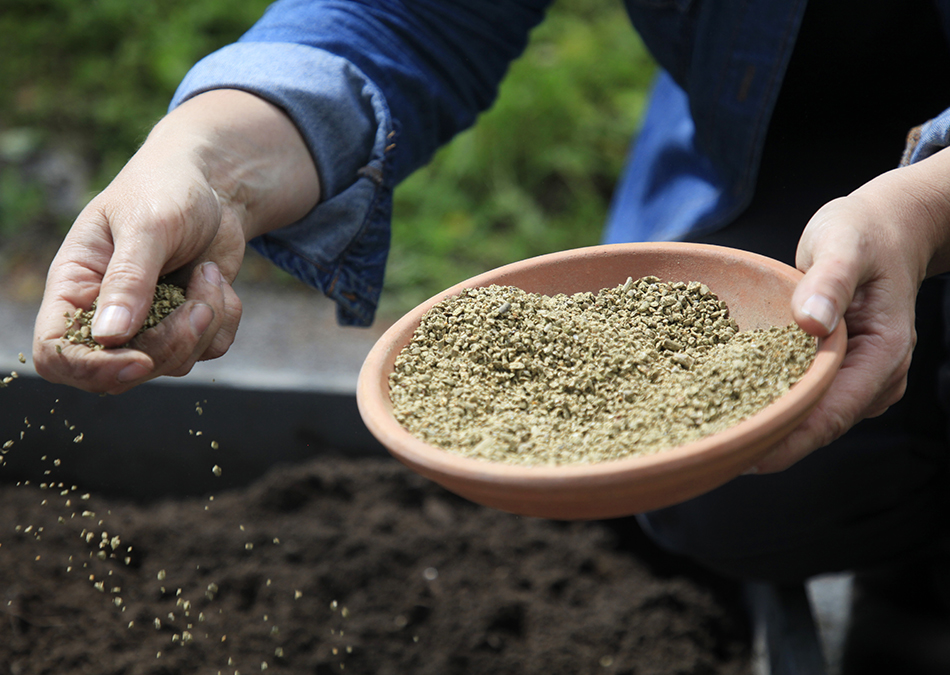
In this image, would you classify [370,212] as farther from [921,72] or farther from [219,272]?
[921,72]

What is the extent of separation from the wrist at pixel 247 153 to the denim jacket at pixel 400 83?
23 millimetres

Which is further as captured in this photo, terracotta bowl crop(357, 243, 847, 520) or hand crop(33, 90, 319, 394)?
hand crop(33, 90, 319, 394)

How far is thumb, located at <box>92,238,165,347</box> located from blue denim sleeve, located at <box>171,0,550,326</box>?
34cm

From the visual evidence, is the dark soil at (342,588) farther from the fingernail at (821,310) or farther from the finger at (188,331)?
the fingernail at (821,310)

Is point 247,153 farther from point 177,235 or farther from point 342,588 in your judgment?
point 342,588

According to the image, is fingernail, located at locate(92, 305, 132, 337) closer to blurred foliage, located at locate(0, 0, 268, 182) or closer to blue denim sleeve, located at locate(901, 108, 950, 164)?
blue denim sleeve, located at locate(901, 108, 950, 164)

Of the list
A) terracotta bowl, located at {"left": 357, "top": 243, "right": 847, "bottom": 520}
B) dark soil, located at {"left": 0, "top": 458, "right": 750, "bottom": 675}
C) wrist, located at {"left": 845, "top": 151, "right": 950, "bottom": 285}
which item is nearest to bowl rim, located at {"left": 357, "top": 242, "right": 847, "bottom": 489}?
terracotta bowl, located at {"left": 357, "top": 243, "right": 847, "bottom": 520}

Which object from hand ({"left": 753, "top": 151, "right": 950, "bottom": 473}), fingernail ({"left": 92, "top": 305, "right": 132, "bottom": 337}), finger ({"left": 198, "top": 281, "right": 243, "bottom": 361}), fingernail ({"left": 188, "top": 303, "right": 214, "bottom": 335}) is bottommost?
finger ({"left": 198, "top": 281, "right": 243, "bottom": 361})

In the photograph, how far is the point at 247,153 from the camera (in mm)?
1059

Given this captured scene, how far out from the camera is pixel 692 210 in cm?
145

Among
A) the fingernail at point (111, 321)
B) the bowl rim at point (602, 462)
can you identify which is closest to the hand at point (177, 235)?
the fingernail at point (111, 321)

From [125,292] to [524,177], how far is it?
6.83 feet

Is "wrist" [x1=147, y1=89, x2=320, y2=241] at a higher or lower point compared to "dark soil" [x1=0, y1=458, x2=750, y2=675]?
higher

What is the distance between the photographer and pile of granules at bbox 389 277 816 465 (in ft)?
2.56
